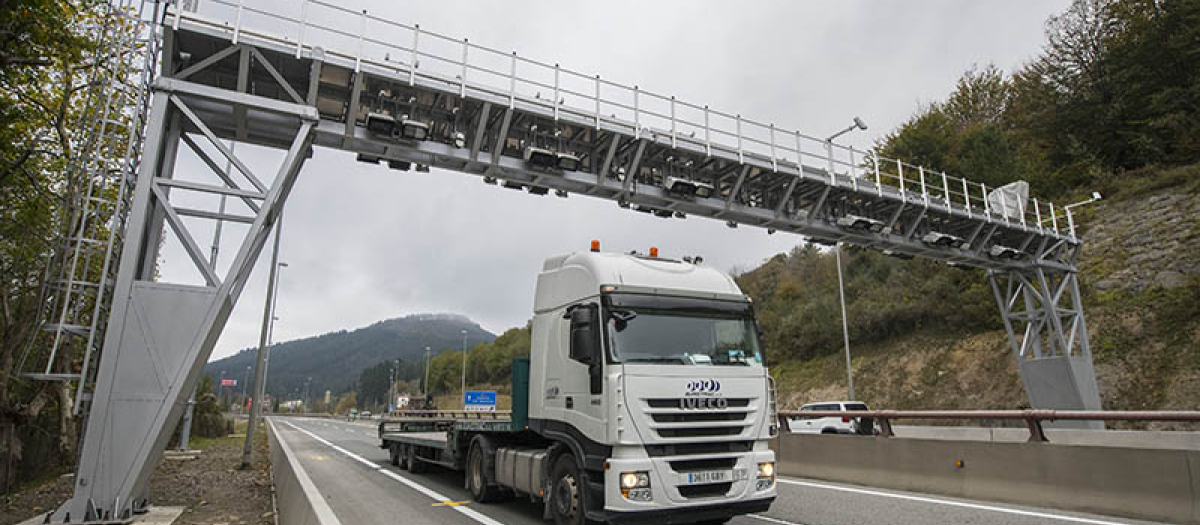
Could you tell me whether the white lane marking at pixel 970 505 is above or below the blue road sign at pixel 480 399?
below

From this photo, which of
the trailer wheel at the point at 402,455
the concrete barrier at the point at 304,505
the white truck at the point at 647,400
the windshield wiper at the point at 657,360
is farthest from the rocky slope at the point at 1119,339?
the concrete barrier at the point at 304,505

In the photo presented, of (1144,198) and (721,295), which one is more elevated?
(1144,198)

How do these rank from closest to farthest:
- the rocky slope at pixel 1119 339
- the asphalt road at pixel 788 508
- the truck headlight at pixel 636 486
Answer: the truck headlight at pixel 636 486 < the asphalt road at pixel 788 508 < the rocky slope at pixel 1119 339

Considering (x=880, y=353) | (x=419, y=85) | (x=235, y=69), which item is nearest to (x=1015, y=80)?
(x=880, y=353)

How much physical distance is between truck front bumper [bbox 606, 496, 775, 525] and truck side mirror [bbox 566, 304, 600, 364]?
66.0 inches

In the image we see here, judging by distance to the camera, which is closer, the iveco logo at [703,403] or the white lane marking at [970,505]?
the iveco logo at [703,403]

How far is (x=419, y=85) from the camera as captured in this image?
1153 cm

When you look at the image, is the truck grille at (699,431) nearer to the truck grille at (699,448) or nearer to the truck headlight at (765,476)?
the truck grille at (699,448)

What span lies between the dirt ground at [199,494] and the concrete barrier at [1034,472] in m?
9.81

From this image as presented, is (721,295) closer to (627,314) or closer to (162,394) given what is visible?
(627,314)

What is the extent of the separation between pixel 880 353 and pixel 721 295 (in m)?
28.2

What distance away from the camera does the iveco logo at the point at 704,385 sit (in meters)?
6.74

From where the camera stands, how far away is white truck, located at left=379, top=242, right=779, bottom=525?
21.1 feet

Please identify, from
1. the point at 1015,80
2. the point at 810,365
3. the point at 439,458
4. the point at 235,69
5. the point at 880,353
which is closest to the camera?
the point at 235,69
